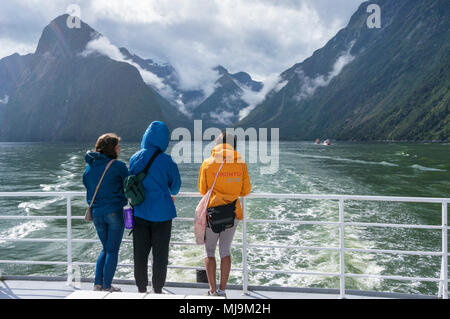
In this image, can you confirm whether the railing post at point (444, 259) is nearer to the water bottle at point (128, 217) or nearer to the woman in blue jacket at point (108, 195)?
the water bottle at point (128, 217)

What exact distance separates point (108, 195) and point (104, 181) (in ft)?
0.50

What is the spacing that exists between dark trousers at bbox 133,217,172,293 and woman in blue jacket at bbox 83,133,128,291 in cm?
26

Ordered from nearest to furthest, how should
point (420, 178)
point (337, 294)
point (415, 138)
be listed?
point (337, 294), point (420, 178), point (415, 138)

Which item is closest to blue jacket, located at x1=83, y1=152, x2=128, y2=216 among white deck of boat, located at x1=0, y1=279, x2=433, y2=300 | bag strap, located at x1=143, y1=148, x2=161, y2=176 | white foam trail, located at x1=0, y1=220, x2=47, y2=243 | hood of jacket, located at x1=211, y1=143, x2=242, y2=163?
bag strap, located at x1=143, y1=148, x2=161, y2=176

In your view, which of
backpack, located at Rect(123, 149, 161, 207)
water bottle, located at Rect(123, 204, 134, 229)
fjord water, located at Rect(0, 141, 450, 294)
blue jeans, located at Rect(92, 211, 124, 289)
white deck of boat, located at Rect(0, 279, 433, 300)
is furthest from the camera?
fjord water, located at Rect(0, 141, 450, 294)

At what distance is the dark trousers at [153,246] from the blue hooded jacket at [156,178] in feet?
0.32

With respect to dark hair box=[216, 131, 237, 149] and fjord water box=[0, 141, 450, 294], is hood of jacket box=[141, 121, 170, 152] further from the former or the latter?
fjord water box=[0, 141, 450, 294]

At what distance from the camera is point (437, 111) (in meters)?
150

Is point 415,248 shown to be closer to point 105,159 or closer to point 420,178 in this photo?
point 105,159

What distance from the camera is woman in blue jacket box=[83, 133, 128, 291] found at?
3.39 meters

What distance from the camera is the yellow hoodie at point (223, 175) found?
3424mm

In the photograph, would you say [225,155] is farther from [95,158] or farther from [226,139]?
[95,158]
